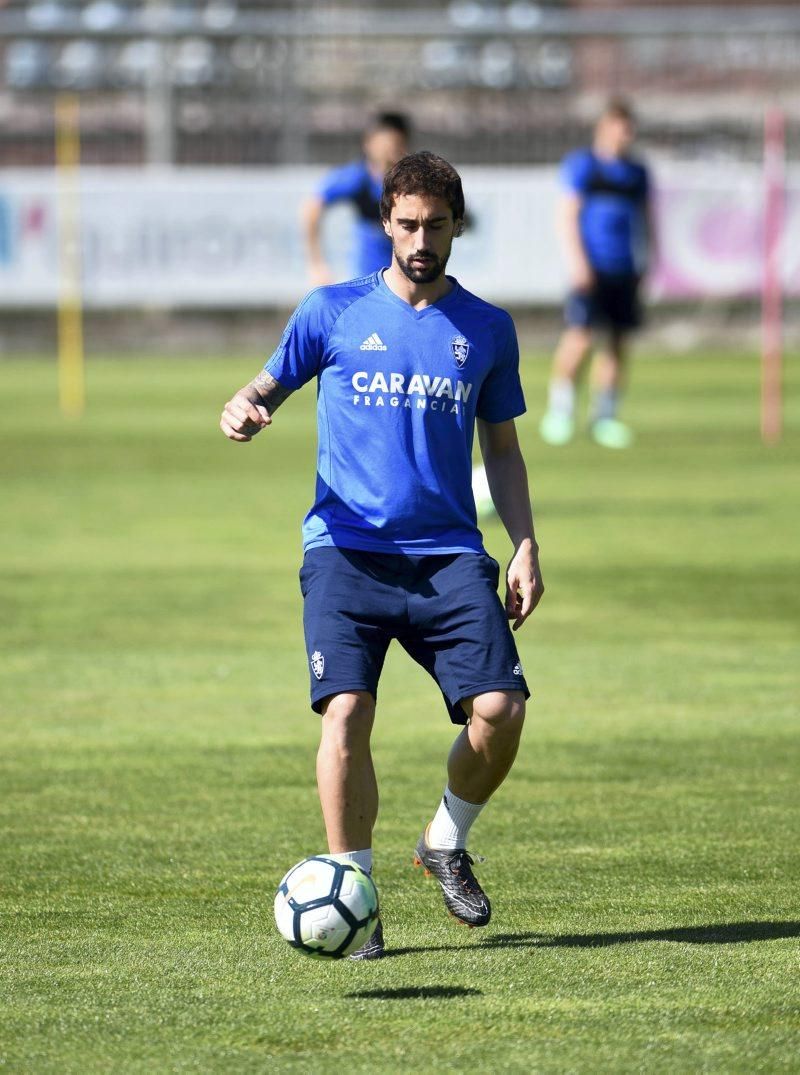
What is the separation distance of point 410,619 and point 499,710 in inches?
12.6

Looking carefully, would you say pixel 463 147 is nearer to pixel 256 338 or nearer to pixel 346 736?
pixel 256 338

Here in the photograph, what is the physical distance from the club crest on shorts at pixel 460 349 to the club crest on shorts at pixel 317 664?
0.80 meters

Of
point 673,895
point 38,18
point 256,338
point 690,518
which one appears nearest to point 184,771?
point 673,895

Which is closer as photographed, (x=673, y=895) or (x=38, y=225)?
(x=673, y=895)

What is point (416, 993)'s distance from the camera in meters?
4.50

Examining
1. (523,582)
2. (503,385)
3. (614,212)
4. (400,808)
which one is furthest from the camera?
(614,212)

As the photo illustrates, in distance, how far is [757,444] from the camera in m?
17.4

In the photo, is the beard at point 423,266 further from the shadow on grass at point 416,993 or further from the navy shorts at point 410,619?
the shadow on grass at point 416,993

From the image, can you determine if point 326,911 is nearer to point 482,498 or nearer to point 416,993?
point 416,993

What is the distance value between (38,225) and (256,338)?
3.67 metres

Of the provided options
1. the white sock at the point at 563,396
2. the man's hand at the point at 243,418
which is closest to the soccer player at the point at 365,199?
the white sock at the point at 563,396

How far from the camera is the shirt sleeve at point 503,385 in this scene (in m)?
5.19

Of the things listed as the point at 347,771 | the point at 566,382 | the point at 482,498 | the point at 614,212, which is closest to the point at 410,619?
the point at 347,771

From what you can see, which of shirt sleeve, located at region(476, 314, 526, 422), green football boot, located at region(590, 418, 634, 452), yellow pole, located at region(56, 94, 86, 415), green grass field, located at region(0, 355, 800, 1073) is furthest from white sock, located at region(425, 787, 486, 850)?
yellow pole, located at region(56, 94, 86, 415)
